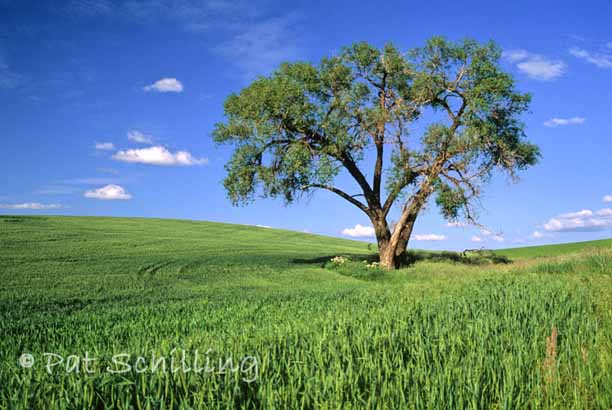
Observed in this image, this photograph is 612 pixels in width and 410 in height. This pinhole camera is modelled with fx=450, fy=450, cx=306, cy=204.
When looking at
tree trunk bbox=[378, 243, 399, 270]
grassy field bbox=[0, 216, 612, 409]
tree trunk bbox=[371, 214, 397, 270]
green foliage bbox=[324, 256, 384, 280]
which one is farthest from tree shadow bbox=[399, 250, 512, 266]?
grassy field bbox=[0, 216, 612, 409]

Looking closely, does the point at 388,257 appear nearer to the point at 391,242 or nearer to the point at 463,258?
the point at 391,242

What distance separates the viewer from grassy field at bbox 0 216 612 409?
407 centimetres

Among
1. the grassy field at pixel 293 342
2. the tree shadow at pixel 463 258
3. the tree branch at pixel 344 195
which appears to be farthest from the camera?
the tree shadow at pixel 463 258

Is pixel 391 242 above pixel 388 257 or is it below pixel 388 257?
above

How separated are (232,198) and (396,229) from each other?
11.4 meters

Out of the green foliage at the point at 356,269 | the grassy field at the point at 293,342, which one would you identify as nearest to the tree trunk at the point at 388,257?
the green foliage at the point at 356,269

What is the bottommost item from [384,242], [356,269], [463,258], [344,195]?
[356,269]

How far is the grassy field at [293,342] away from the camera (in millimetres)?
4070

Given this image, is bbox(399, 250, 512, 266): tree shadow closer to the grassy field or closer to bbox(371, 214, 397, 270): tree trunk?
bbox(371, 214, 397, 270): tree trunk

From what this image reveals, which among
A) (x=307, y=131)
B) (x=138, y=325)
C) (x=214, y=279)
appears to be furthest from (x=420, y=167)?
(x=138, y=325)

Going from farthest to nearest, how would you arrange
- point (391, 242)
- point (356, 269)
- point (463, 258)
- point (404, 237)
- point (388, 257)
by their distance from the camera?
point (463, 258) → point (404, 237) → point (388, 257) → point (391, 242) → point (356, 269)

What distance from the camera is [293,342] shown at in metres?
5.96

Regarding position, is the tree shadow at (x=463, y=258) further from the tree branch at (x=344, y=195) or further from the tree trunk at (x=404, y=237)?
the tree branch at (x=344, y=195)

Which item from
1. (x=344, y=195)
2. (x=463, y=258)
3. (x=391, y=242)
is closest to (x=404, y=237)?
(x=391, y=242)
